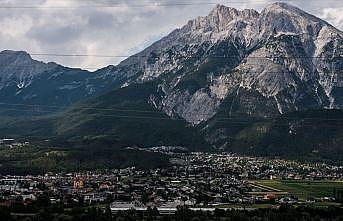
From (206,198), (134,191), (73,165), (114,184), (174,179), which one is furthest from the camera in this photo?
(73,165)

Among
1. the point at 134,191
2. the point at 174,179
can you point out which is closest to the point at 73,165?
the point at 174,179

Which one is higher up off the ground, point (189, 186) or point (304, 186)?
point (304, 186)

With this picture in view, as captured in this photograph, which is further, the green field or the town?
the green field

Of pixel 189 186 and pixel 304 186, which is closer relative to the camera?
pixel 189 186

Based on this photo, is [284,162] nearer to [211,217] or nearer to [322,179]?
[322,179]

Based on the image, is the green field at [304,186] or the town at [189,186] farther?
the green field at [304,186]
